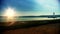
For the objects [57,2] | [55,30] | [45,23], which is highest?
[57,2]

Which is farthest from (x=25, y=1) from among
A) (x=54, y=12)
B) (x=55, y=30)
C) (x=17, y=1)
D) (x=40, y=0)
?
(x=55, y=30)

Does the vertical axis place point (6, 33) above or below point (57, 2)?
below

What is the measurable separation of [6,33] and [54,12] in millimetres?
809

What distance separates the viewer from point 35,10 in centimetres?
155

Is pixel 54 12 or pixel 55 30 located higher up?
pixel 54 12

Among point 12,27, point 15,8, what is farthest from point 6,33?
point 15,8

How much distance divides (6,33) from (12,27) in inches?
5.0

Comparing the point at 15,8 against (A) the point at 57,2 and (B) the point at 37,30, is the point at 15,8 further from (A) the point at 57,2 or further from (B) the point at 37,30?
(A) the point at 57,2

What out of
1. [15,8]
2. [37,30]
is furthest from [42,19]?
[15,8]

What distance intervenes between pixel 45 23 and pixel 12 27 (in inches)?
20.2

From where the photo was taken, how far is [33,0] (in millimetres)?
1565

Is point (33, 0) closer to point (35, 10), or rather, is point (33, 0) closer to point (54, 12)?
point (35, 10)

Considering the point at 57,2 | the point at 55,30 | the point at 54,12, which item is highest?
the point at 57,2

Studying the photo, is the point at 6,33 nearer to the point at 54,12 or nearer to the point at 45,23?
the point at 45,23
